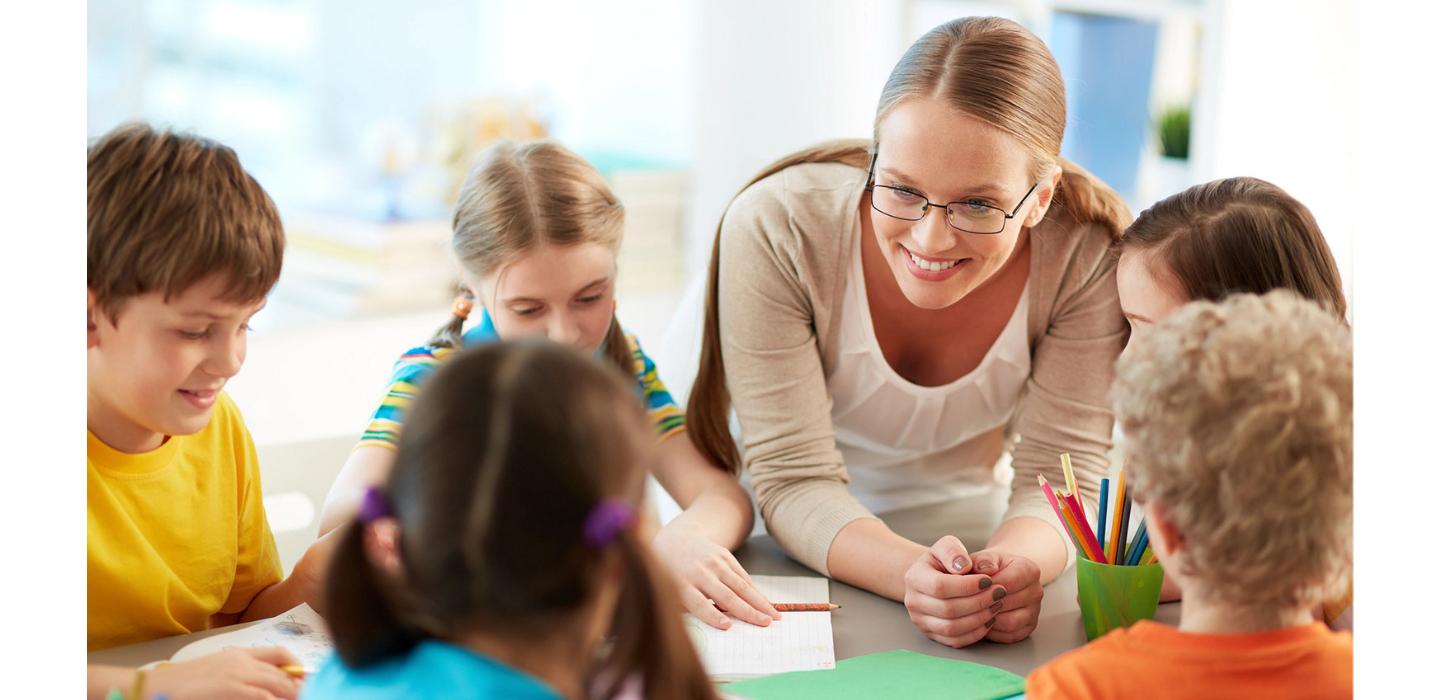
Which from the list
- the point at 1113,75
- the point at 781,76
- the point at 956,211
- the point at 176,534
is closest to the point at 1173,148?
the point at 1113,75

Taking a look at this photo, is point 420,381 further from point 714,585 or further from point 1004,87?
point 1004,87

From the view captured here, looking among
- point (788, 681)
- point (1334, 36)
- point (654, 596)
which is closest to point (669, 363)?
point (788, 681)

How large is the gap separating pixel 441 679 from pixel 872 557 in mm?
583

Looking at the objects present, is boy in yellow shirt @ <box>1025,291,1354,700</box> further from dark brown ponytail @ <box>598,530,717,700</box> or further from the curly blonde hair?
dark brown ponytail @ <box>598,530,717,700</box>

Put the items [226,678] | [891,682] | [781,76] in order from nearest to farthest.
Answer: [226,678] < [891,682] < [781,76]

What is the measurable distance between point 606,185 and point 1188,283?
566 millimetres

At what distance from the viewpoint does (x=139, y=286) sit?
85cm

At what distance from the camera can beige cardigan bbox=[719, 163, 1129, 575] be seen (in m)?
1.25

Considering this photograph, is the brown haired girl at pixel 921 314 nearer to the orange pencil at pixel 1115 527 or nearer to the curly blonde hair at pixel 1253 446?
the orange pencil at pixel 1115 527

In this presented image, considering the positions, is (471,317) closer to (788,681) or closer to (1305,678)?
(788,681)

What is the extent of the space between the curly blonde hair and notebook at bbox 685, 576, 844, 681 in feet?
1.08

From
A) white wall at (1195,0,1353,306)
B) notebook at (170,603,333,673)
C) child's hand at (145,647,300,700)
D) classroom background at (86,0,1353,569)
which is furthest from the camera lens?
classroom background at (86,0,1353,569)

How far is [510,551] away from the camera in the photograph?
0.62m

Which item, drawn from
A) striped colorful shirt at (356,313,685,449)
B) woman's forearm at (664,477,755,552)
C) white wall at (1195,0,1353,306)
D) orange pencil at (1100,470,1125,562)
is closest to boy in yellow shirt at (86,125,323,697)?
striped colorful shirt at (356,313,685,449)
